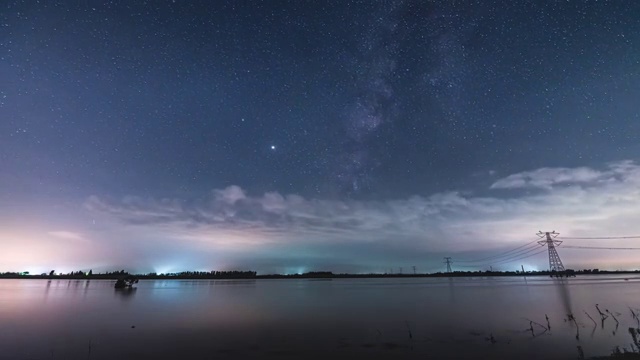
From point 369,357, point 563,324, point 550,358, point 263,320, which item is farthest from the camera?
point 263,320

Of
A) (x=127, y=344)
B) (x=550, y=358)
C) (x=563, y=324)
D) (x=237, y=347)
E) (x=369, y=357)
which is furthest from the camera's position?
(x=563, y=324)

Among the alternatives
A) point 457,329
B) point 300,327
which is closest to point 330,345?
point 300,327

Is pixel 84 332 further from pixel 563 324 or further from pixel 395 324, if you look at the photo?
pixel 563 324

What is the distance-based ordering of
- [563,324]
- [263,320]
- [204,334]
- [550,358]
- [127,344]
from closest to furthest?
1. [550,358]
2. [127,344]
3. [204,334]
4. [563,324]
5. [263,320]

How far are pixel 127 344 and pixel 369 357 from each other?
21591mm

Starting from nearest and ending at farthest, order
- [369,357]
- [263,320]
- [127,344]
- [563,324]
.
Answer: [369,357] < [127,344] < [563,324] < [263,320]

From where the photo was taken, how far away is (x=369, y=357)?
24234mm

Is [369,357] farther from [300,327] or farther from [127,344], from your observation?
[127,344]

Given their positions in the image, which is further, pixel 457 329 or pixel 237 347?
pixel 457 329

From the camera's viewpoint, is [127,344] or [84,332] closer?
[127,344]

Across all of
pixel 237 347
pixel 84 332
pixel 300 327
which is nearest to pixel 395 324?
pixel 300 327

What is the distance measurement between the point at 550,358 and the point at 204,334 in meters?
30.3

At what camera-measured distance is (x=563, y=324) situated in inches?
1505

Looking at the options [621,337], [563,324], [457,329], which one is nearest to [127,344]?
[457,329]
